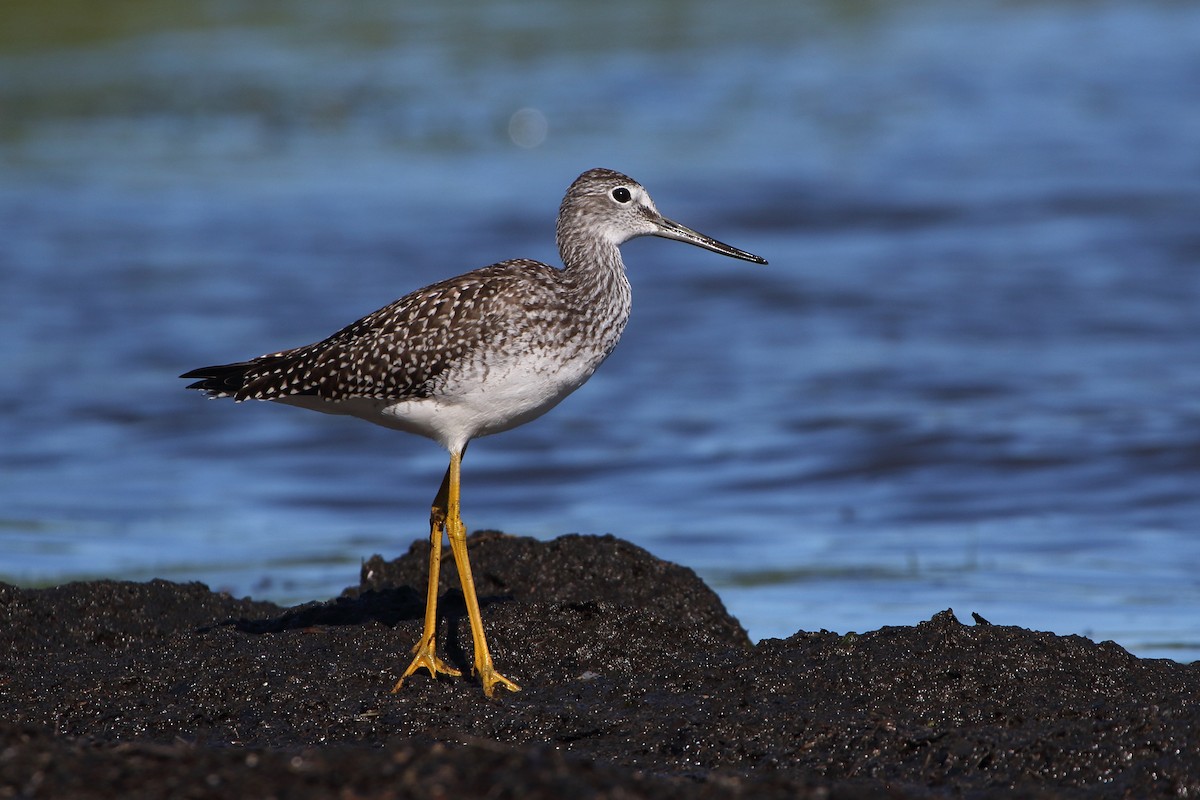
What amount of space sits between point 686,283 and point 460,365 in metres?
10.3

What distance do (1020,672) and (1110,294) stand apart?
985 cm

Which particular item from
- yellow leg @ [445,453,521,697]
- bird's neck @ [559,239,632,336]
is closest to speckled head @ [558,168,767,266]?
bird's neck @ [559,239,632,336]

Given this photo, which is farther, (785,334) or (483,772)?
(785,334)

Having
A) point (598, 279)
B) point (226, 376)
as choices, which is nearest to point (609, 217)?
point (598, 279)

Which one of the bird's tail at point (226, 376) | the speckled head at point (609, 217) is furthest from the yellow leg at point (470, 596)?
the speckled head at point (609, 217)

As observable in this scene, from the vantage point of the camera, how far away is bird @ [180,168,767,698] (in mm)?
7047

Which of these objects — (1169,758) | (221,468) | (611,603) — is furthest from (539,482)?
(1169,758)

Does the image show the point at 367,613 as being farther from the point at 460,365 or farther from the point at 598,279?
the point at 598,279

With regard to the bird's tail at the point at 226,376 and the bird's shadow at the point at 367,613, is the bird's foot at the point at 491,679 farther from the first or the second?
the bird's tail at the point at 226,376

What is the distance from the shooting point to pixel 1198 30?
27.9 metres

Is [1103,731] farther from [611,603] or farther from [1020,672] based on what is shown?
[611,603]

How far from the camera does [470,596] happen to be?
7.01 metres

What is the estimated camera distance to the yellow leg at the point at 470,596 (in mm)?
6660

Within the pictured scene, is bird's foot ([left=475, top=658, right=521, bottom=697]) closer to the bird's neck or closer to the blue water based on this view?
the bird's neck
